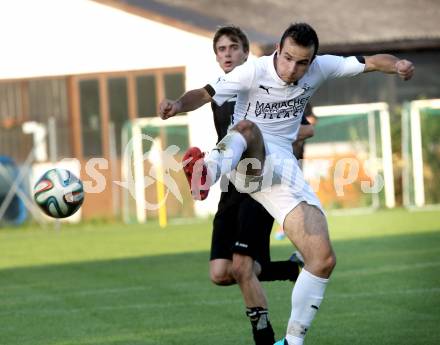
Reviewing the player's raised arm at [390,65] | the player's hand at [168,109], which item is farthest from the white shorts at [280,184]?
the player's raised arm at [390,65]

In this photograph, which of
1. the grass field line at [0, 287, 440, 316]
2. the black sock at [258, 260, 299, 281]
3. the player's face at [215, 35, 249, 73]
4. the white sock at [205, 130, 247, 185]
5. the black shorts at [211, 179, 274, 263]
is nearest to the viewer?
the white sock at [205, 130, 247, 185]

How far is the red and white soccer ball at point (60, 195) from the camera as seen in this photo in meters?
8.07

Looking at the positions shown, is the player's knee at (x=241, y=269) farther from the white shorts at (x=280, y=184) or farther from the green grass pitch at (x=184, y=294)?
the white shorts at (x=280, y=184)

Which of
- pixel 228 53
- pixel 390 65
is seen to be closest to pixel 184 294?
pixel 228 53

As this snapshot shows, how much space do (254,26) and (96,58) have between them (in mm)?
5594

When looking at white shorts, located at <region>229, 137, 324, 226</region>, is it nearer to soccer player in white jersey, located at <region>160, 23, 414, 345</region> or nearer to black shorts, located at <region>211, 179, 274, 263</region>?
soccer player in white jersey, located at <region>160, 23, 414, 345</region>

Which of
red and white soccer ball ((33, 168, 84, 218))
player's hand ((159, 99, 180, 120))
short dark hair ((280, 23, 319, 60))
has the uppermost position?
short dark hair ((280, 23, 319, 60))

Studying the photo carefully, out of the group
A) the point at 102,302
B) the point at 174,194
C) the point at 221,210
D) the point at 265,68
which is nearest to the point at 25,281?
the point at 102,302

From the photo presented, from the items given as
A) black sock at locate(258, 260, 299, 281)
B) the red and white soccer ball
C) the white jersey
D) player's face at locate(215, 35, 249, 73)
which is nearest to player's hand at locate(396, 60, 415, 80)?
the white jersey

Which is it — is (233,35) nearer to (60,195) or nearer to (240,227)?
(240,227)

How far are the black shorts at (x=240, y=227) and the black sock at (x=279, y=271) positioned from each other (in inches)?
17.7

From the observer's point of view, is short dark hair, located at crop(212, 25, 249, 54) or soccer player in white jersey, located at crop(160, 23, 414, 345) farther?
short dark hair, located at crop(212, 25, 249, 54)

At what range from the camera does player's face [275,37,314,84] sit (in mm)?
7066

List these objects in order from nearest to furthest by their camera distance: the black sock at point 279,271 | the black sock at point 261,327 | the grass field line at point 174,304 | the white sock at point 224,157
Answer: the white sock at point 224,157 < the black sock at point 261,327 < the black sock at point 279,271 < the grass field line at point 174,304
